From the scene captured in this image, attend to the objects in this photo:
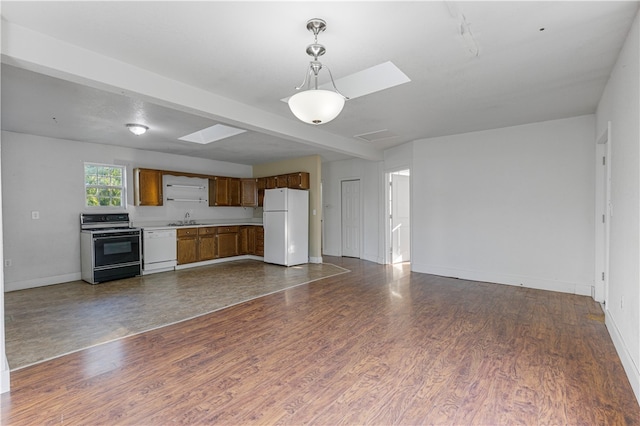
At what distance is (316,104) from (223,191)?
18.8ft

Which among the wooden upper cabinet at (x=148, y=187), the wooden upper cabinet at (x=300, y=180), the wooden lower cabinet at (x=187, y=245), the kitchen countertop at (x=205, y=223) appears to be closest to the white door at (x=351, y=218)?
the wooden upper cabinet at (x=300, y=180)

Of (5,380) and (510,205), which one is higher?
(510,205)

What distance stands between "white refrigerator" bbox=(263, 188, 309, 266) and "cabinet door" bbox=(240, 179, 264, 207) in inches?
40.3

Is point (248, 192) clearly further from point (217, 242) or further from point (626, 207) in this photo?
point (626, 207)

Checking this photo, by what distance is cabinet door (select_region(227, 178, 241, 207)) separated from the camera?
759 centimetres

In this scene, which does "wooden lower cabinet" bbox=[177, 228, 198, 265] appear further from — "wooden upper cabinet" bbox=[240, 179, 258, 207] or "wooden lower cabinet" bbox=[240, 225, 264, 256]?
"wooden upper cabinet" bbox=[240, 179, 258, 207]

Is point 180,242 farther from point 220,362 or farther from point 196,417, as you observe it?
point 196,417

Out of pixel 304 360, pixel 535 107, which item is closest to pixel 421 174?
pixel 535 107

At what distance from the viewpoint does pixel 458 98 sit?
3.63 m

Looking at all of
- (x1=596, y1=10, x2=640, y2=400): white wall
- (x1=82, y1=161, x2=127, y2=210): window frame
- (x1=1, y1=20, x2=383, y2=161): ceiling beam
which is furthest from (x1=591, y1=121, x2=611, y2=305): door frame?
(x1=82, y1=161, x2=127, y2=210): window frame

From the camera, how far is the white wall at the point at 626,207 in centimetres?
212

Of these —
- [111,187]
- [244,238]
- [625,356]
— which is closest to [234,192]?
[244,238]

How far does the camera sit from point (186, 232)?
6.48 meters

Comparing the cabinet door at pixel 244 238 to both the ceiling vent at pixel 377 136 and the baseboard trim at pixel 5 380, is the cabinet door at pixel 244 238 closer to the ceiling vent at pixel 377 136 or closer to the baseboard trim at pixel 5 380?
the ceiling vent at pixel 377 136
